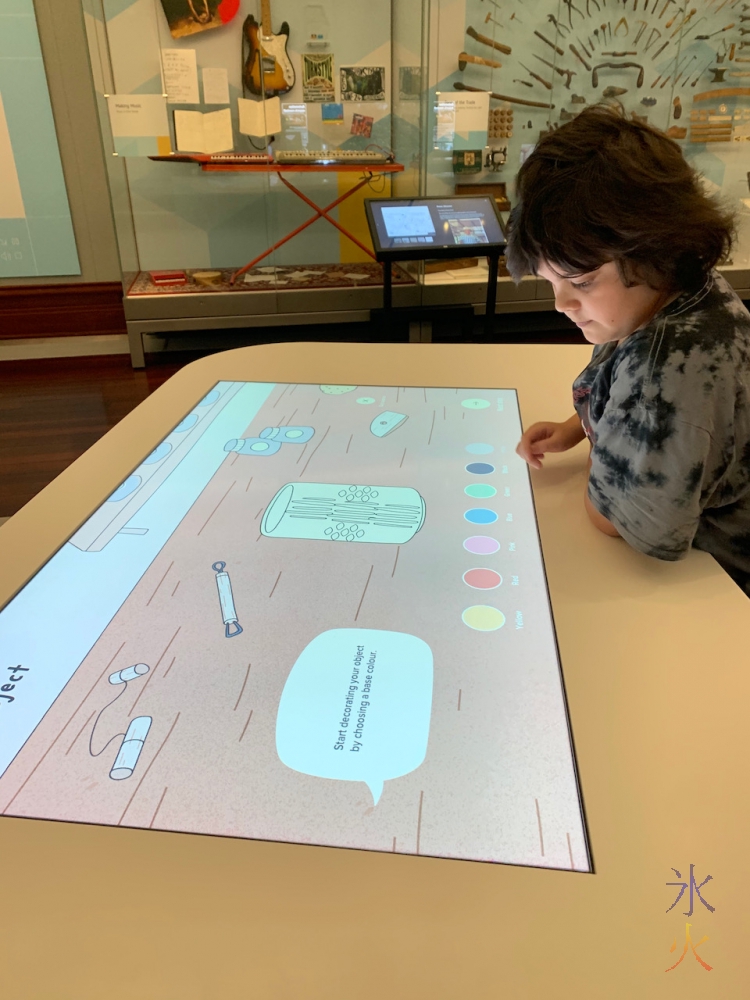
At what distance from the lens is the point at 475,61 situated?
3.47 meters

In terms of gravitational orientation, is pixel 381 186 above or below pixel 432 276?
above

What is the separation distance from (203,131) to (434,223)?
3.83 ft

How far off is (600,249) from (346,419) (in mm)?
528

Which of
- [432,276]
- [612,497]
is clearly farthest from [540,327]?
[612,497]

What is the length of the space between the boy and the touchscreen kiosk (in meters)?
2.03

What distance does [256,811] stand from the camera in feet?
1.84

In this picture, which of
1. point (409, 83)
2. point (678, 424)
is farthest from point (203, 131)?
point (678, 424)

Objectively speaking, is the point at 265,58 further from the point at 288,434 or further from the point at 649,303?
the point at 649,303

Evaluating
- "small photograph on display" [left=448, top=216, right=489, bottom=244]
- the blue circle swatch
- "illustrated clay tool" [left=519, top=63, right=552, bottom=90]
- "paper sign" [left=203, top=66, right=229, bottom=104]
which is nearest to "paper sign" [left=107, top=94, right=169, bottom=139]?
"paper sign" [left=203, top=66, right=229, bottom=104]

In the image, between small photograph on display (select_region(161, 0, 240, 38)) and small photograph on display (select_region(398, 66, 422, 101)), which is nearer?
small photograph on display (select_region(161, 0, 240, 38))

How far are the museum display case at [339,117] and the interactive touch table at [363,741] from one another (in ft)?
8.72

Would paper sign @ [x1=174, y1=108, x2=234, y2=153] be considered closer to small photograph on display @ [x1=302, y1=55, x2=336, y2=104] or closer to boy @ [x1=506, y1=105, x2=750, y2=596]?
small photograph on display @ [x1=302, y1=55, x2=336, y2=104]

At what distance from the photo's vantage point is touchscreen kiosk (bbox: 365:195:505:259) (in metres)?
2.82

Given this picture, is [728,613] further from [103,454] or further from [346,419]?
[103,454]
